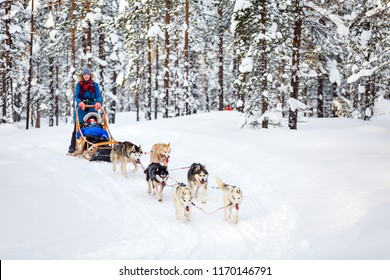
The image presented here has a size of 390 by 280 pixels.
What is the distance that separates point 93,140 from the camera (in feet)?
38.2

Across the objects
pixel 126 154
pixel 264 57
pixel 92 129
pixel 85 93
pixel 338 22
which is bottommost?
pixel 126 154

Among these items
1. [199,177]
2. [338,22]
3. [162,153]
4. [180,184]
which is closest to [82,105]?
[162,153]

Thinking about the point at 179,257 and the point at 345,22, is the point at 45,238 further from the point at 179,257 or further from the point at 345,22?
the point at 345,22

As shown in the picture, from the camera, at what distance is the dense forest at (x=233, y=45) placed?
14273 millimetres

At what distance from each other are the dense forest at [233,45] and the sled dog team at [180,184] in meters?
5.88

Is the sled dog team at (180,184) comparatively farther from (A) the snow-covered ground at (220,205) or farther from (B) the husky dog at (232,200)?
(A) the snow-covered ground at (220,205)

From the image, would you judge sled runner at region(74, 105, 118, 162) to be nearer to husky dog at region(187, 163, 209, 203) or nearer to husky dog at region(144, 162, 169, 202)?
husky dog at region(144, 162, 169, 202)

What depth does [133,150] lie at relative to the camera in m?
9.39

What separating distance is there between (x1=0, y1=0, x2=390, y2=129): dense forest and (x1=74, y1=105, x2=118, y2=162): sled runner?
6174 mm

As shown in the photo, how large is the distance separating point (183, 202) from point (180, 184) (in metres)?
0.53

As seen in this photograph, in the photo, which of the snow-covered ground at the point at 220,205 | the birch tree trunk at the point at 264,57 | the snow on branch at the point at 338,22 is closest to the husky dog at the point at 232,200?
the snow-covered ground at the point at 220,205

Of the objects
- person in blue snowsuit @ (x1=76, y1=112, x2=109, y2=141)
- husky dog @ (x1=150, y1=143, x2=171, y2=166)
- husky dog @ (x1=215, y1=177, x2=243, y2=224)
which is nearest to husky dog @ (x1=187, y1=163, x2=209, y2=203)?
husky dog @ (x1=215, y1=177, x2=243, y2=224)

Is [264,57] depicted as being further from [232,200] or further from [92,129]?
[232,200]
